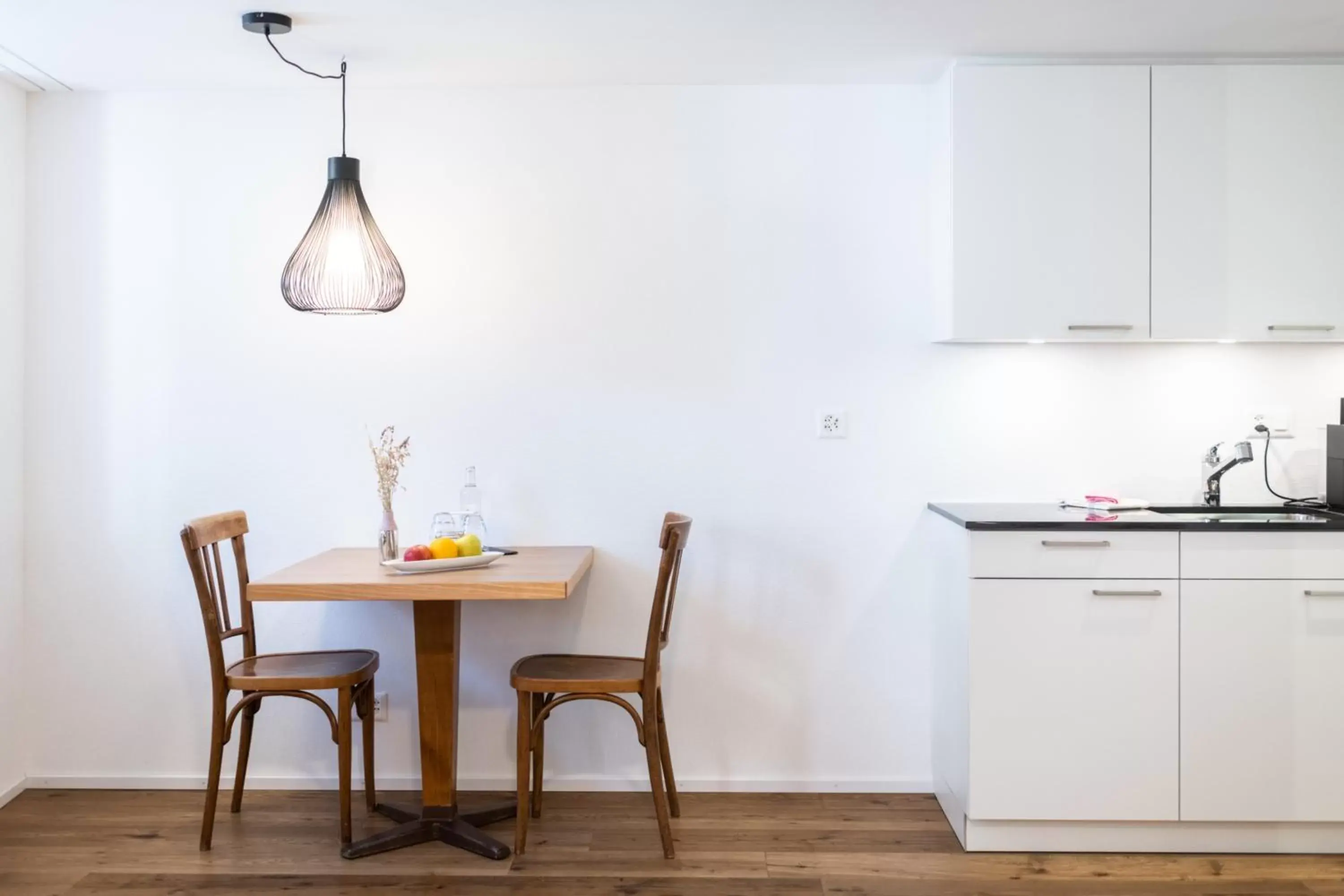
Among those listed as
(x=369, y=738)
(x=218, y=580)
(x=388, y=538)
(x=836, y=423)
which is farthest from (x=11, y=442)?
(x=836, y=423)

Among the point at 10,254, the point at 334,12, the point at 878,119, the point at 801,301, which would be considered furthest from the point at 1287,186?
the point at 10,254

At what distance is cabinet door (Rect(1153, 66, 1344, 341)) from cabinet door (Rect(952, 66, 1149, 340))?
8cm

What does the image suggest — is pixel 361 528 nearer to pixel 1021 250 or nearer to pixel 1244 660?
pixel 1021 250

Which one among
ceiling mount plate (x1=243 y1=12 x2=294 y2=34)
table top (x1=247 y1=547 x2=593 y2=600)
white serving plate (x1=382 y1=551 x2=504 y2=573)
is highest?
ceiling mount plate (x1=243 y1=12 x2=294 y2=34)

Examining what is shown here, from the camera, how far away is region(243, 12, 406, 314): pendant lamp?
2889 mm

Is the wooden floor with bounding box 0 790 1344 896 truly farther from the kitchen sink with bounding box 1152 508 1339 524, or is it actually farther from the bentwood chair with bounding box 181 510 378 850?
the kitchen sink with bounding box 1152 508 1339 524

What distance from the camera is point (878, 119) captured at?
3326mm

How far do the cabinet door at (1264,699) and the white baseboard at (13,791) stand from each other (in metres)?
3.57

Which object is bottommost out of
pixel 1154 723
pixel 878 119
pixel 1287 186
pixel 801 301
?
pixel 1154 723

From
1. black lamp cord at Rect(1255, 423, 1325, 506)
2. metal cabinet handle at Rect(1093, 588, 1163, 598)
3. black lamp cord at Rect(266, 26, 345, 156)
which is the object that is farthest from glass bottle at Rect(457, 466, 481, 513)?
black lamp cord at Rect(1255, 423, 1325, 506)

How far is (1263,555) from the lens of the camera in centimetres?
279

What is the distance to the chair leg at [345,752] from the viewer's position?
281 cm

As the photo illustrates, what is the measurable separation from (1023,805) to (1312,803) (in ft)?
2.58

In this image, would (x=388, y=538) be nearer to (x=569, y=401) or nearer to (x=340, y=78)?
(x=569, y=401)
